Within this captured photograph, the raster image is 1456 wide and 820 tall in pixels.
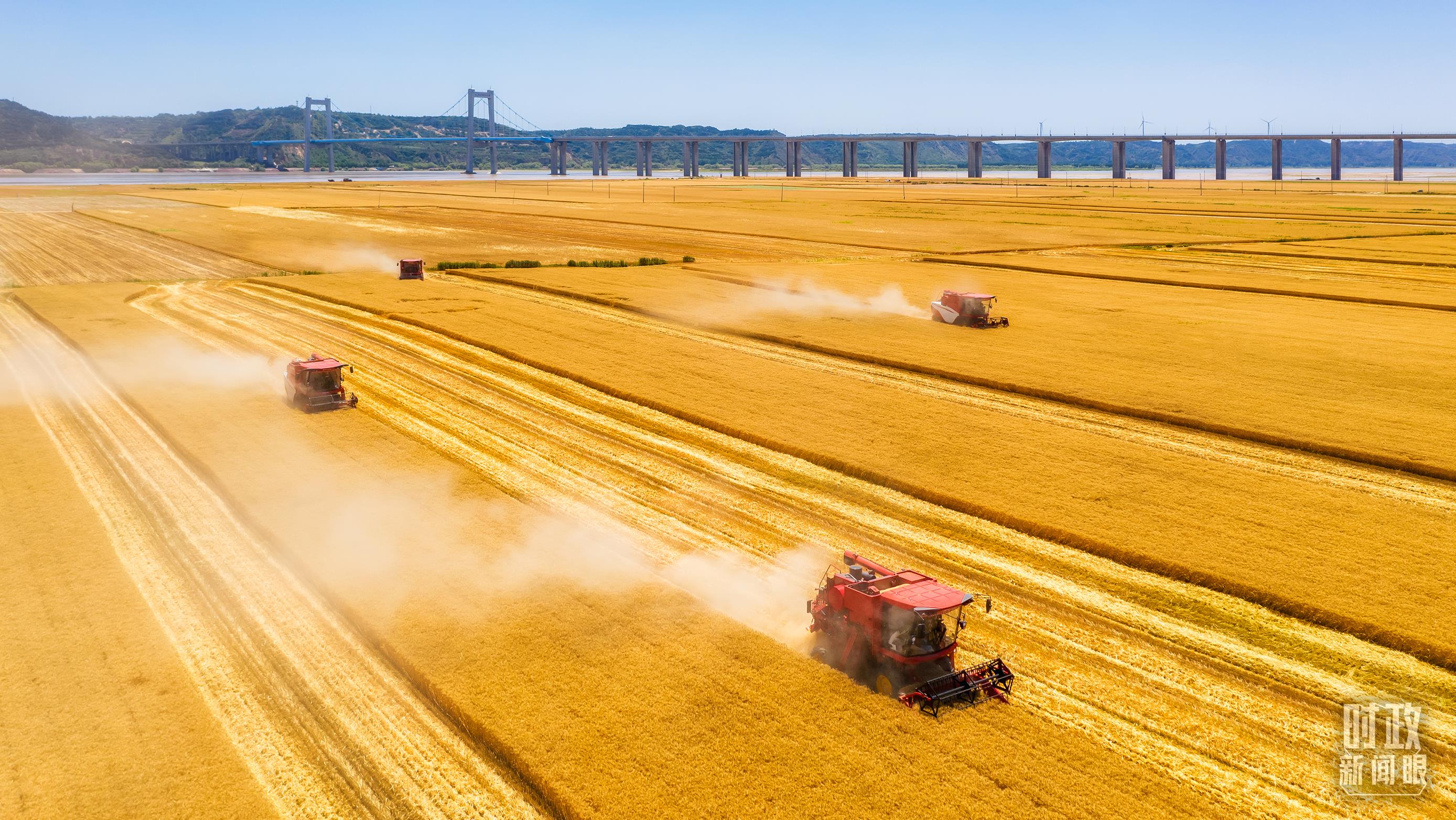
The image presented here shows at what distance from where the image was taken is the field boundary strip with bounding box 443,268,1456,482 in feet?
102

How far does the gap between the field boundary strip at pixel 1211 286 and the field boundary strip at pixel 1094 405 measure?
31125mm

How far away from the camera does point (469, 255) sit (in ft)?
296

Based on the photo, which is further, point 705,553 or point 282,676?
point 705,553

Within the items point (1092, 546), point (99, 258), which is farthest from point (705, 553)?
point (99, 258)

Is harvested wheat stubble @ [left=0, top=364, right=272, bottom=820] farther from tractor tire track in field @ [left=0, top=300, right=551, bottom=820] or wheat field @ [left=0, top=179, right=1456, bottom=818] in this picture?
tractor tire track in field @ [left=0, top=300, right=551, bottom=820]

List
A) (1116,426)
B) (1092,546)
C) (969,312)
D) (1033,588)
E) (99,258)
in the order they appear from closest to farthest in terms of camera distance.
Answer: (1033,588) → (1092,546) → (1116,426) → (969,312) → (99,258)

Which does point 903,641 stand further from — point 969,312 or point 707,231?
point 707,231

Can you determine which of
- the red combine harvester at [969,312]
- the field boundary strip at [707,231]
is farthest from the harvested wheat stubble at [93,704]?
the field boundary strip at [707,231]

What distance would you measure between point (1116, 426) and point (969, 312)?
19.9m

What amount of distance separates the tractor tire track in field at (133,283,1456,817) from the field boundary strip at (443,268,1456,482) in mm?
11759

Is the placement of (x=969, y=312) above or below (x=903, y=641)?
above

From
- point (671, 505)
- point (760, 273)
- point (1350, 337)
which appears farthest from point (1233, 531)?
point (760, 273)

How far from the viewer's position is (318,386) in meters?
38.8

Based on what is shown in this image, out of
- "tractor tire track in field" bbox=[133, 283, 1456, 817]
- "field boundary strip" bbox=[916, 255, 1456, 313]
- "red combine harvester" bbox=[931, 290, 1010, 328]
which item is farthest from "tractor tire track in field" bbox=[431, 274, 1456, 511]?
"field boundary strip" bbox=[916, 255, 1456, 313]
